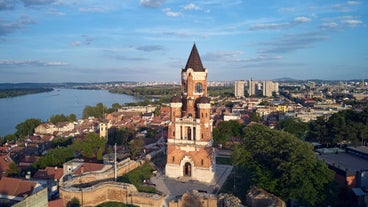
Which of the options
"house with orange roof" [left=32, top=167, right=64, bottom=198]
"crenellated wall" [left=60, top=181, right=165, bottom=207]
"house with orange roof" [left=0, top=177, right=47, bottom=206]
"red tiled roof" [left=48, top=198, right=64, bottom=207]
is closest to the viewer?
"red tiled roof" [left=48, top=198, right=64, bottom=207]

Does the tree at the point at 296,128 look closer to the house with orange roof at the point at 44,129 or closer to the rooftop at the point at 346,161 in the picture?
the rooftop at the point at 346,161

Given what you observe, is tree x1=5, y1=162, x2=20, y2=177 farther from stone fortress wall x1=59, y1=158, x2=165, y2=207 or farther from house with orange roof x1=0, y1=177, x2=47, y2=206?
stone fortress wall x1=59, y1=158, x2=165, y2=207

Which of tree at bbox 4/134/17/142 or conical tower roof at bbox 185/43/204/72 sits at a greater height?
conical tower roof at bbox 185/43/204/72

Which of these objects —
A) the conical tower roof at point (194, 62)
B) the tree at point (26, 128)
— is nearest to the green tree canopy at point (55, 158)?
the conical tower roof at point (194, 62)

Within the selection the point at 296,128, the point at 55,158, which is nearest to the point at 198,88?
the point at 55,158

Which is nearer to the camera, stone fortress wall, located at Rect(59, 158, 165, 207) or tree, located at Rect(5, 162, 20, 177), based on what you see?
stone fortress wall, located at Rect(59, 158, 165, 207)

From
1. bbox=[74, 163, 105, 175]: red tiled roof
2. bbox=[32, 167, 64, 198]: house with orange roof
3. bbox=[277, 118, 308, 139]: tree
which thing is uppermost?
bbox=[277, 118, 308, 139]: tree

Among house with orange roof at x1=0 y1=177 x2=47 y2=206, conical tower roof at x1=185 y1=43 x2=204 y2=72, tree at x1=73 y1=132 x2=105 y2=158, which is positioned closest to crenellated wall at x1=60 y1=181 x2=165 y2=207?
house with orange roof at x1=0 y1=177 x2=47 y2=206
